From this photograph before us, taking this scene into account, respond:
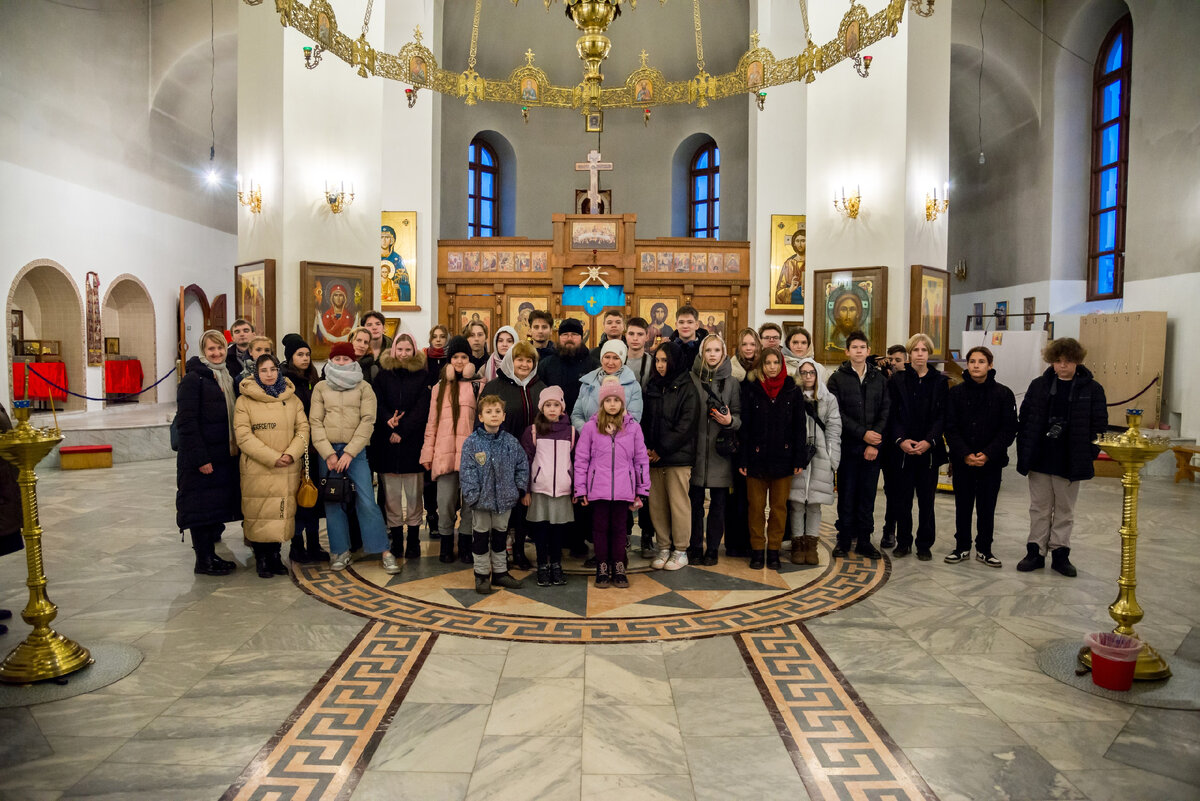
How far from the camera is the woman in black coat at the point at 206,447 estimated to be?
17.0ft

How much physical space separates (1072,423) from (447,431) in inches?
170

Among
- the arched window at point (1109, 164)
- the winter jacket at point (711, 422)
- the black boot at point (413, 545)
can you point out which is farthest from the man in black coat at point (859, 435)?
the arched window at point (1109, 164)

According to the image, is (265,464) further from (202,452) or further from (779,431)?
(779,431)

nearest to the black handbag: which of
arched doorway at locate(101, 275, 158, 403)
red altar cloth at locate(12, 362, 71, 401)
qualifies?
red altar cloth at locate(12, 362, 71, 401)

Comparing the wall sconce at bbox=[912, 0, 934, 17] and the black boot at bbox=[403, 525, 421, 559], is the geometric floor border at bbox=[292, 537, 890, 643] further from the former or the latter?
the wall sconce at bbox=[912, 0, 934, 17]

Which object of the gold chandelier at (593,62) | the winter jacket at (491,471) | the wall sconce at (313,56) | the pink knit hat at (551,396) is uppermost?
the gold chandelier at (593,62)

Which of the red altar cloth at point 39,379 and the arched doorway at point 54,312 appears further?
the arched doorway at point 54,312

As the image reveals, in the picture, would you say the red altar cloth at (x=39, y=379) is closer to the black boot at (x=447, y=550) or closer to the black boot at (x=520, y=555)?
the black boot at (x=447, y=550)

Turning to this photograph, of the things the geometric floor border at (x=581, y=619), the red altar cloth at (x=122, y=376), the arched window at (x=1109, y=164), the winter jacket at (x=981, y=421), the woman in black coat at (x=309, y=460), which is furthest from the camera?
the red altar cloth at (x=122, y=376)

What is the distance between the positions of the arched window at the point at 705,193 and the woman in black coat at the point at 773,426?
A: 1362cm

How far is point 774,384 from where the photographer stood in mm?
5484

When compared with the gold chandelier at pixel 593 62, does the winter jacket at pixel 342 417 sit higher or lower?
lower

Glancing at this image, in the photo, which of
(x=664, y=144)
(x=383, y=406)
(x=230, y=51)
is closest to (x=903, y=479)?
(x=383, y=406)

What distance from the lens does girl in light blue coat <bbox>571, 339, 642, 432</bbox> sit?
511 centimetres
